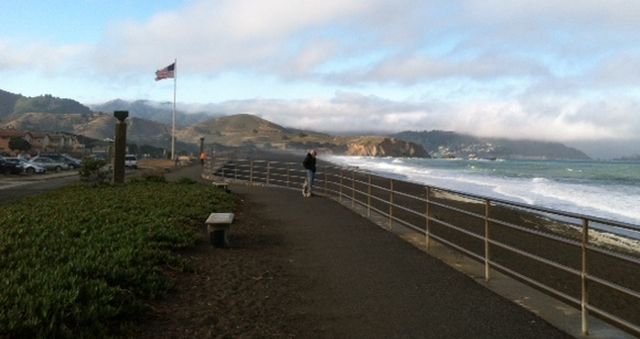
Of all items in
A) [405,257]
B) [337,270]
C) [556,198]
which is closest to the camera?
[337,270]

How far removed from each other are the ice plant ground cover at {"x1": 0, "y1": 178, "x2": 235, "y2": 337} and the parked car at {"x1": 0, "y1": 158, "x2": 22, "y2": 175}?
2499cm

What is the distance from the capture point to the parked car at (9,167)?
32.0 m

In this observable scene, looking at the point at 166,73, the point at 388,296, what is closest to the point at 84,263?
the point at 388,296

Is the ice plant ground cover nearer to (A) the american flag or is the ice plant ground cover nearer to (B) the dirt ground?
(B) the dirt ground

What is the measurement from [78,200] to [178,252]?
6428 mm

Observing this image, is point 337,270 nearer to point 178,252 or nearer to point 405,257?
point 405,257

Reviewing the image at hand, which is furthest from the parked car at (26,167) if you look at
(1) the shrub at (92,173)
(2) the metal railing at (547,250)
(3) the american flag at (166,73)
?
(2) the metal railing at (547,250)

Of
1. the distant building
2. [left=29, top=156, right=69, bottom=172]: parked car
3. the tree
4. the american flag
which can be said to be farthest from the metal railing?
the distant building

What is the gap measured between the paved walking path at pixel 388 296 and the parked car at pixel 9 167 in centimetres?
3004

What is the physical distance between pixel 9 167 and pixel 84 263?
32176mm

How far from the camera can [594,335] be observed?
4070 millimetres

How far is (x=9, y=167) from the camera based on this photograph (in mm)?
32406

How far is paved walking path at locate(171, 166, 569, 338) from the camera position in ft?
13.8

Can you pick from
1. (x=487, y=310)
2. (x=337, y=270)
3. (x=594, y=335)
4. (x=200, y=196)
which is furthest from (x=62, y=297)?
(x=200, y=196)
